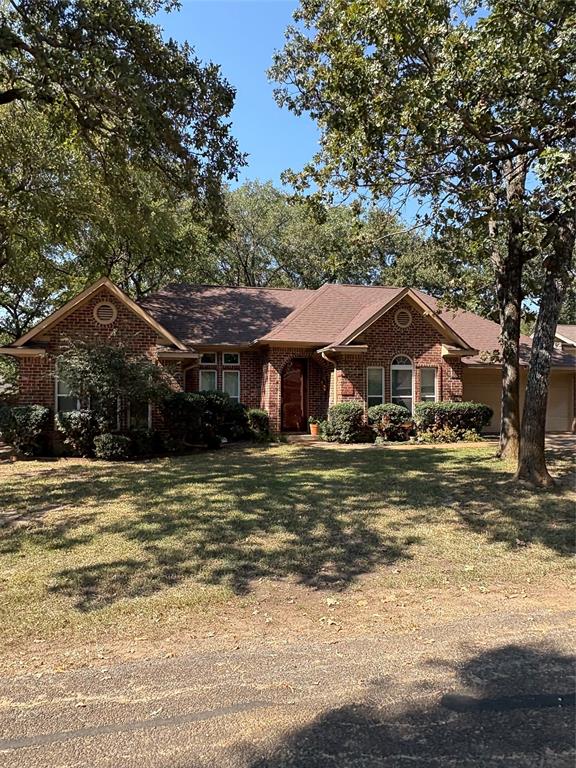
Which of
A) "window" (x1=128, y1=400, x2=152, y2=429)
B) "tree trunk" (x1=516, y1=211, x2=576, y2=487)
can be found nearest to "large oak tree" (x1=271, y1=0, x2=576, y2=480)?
"tree trunk" (x1=516, y1=211, x2=576, y2=487)

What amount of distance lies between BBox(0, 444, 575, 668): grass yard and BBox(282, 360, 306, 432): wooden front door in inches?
314

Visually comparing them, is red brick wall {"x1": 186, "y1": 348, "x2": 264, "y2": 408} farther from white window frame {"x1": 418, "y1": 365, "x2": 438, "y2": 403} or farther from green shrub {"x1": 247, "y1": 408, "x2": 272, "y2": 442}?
white window frame {"x1": 418, "y1": 365, "x2": 438, "y2": 403}

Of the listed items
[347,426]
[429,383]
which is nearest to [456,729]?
[347,426]

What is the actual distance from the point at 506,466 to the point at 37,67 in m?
11.5

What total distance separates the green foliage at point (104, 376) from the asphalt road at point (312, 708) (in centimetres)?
1122

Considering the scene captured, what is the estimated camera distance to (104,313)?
1667cm

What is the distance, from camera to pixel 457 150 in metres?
9.43

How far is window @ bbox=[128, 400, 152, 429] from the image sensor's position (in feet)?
50.3

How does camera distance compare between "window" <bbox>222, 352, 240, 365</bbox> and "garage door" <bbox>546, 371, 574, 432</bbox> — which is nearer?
"window" <bbox>222, 352, 240, 365</bbox>

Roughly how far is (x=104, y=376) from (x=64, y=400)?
2.76m

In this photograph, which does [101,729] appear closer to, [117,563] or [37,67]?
[117,563]

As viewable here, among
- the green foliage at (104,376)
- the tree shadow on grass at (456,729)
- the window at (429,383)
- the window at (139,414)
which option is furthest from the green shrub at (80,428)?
the tree shadow on grass at (456,729)

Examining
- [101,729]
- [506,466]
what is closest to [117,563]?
[101,729]

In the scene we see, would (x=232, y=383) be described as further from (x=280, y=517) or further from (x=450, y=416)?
(x=280, y=517)
